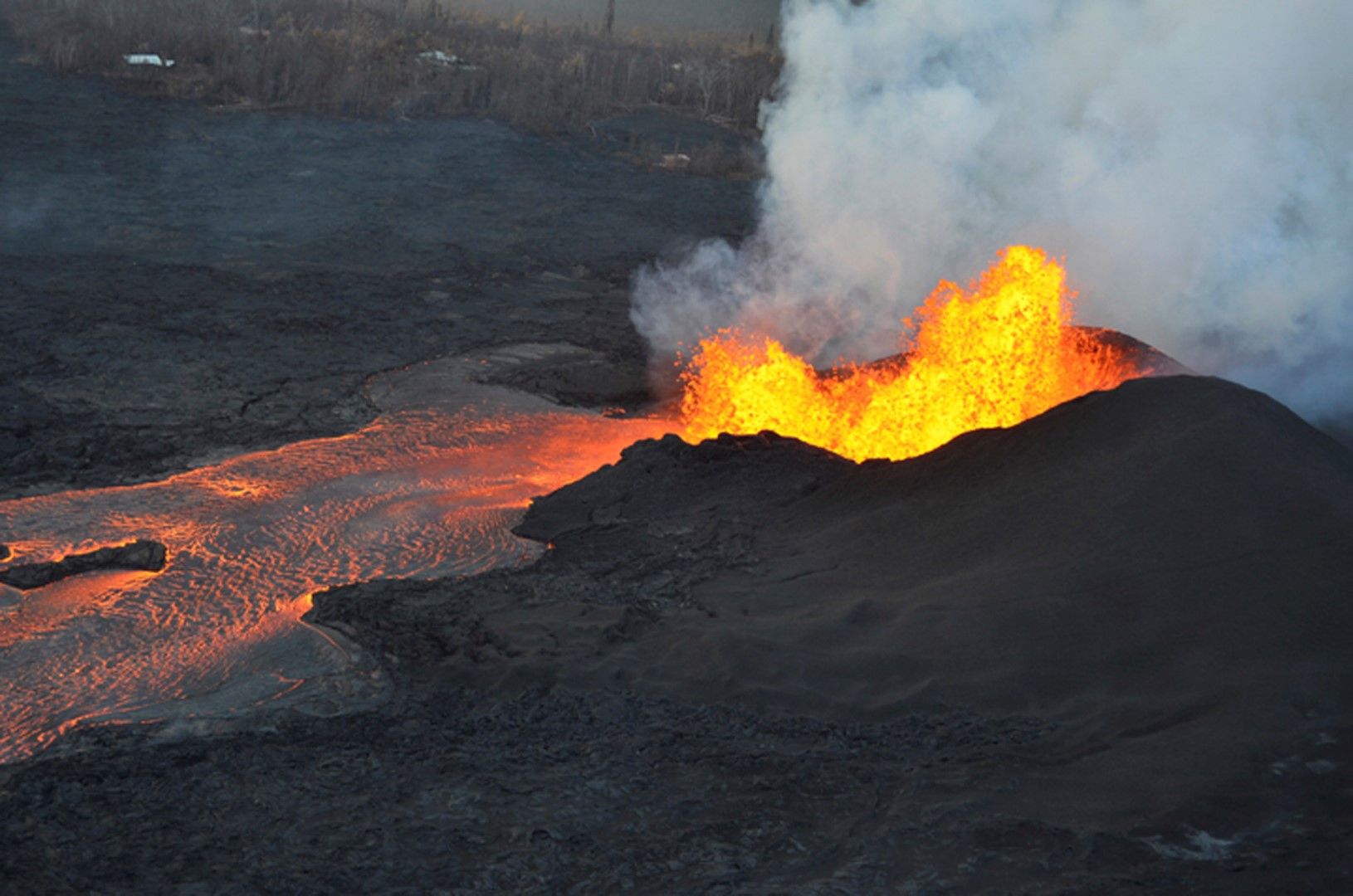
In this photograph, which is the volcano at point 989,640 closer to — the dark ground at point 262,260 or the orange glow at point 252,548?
the orange glow at point 252,548

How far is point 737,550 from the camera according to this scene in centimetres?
820

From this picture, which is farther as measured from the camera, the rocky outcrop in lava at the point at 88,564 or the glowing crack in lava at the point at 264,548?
the rocky outcrop in lava at the point at 88,564

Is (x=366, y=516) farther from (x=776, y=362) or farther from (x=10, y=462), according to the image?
(x=776, y=362)

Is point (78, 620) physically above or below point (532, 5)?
below

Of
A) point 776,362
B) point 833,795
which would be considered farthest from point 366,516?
point 833,795

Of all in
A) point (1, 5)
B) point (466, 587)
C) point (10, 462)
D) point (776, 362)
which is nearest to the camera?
point (466, 587)

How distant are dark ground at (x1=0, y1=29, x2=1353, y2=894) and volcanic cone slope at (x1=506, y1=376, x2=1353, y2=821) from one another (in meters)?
0.02

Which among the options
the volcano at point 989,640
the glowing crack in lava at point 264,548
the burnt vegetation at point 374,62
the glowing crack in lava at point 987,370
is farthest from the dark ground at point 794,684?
the burnt vegetation at point 374,62

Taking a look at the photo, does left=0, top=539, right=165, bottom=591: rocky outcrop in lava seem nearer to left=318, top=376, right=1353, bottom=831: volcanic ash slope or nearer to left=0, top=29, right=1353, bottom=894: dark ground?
left=0, top=29, right=1353, bottom=894: dark ground

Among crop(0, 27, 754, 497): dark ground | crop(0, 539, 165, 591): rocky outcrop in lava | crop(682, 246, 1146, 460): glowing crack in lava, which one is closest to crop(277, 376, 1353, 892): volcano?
crop(682, 246, 1146, 460): glowing crack in lava

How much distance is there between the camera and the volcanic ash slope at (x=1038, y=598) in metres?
5.46

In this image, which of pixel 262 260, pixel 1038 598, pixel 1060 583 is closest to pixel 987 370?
pixel 1060 583

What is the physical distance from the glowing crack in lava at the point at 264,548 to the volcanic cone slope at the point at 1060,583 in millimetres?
883

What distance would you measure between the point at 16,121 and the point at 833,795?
698 inches
